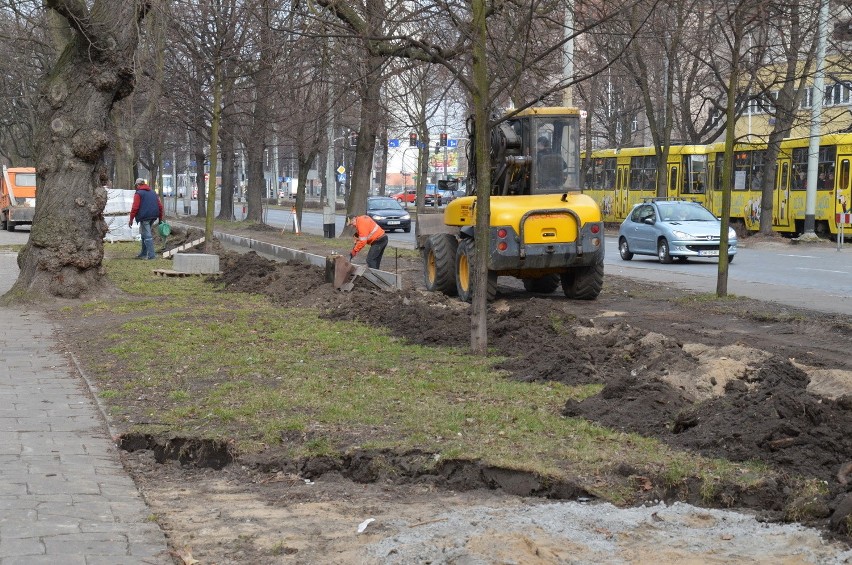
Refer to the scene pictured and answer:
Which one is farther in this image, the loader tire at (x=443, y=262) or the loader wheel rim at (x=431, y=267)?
the loader wheel rim at (x=431, y=267)

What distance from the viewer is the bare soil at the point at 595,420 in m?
5.68

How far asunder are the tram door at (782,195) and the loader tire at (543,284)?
2094cm

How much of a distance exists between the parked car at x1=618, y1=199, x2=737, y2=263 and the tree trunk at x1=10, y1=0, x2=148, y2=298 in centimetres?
1451

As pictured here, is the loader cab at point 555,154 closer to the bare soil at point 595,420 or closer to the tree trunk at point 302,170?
the bare soil at point 595,420

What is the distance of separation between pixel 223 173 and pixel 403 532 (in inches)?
1920

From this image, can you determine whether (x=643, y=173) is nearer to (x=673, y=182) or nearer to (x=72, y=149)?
(x=673, y=182)

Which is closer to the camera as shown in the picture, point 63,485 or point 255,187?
point 63,485

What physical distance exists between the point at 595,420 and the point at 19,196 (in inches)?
1680

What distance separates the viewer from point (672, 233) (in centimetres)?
2727

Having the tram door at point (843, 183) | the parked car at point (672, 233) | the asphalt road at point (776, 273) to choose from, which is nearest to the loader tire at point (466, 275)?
the asphalt road at point (776, 273)

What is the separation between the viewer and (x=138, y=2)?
16812mm

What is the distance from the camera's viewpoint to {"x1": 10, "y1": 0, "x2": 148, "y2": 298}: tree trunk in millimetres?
17109

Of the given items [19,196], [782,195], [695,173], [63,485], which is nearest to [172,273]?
[63,485]

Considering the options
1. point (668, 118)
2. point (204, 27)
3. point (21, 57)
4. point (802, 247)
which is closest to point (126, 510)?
point (204, 27)
